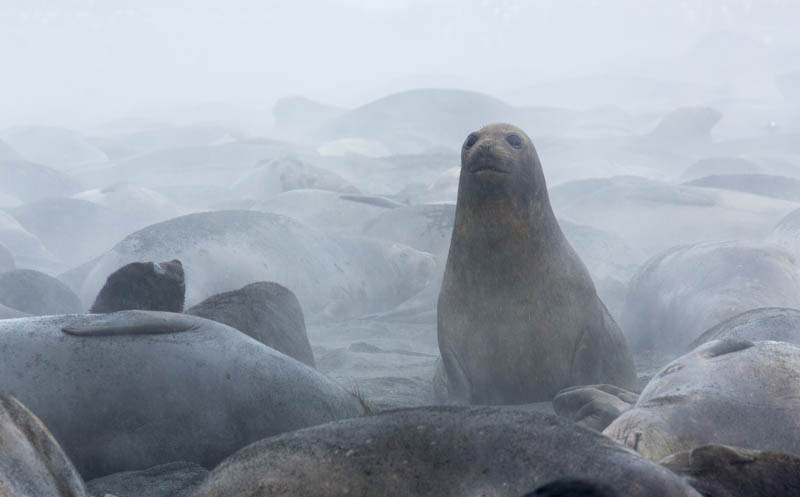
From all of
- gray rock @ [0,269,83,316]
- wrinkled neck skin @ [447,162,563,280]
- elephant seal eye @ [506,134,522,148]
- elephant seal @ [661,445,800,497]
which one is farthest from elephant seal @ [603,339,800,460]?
gray rock @ [0,269,83,316]

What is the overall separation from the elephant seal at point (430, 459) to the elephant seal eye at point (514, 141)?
2095 millimetres

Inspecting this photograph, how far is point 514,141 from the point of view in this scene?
13.1ft

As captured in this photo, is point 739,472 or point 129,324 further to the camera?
point 129,324

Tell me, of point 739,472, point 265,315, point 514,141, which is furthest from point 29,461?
point 514,141

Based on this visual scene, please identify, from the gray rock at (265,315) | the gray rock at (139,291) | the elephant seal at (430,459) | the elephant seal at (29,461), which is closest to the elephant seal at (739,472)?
the elephant seal at (430,459)

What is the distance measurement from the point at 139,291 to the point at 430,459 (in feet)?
6.98

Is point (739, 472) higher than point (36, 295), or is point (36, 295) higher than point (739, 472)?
point (739, 472)

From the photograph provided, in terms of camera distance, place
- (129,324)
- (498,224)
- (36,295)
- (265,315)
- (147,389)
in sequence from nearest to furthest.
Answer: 1. (147,389)
2. (129,324)
3. (498,224)
4. (265,315)
5. (36,295)

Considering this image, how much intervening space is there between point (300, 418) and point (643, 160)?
42.7 feet

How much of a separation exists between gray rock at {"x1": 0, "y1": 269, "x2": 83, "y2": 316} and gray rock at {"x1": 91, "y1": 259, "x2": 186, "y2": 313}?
1874 mm

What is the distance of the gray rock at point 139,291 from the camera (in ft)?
12.0

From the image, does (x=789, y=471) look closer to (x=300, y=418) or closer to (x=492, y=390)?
(x=300, y=418)

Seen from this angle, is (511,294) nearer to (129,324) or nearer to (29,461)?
(129,324)

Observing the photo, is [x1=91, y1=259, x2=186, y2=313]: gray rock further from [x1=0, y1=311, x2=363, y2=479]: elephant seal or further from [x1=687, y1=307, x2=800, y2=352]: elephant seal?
[x1=687, y1=307, x2=800, y2=352]: elephant seal
